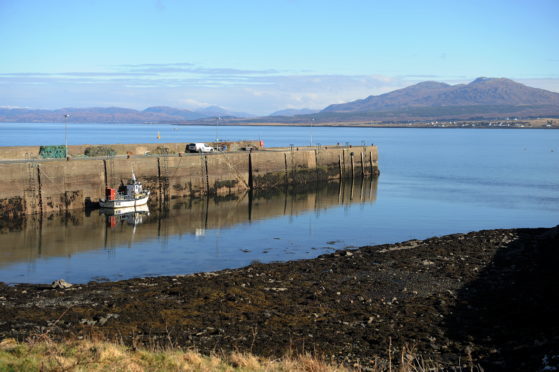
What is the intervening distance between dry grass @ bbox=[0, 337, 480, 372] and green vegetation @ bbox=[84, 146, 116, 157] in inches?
1626

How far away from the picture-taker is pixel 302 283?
24078 mm

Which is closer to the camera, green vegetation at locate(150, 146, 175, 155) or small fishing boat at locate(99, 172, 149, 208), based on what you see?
small fishing boat at locate(99, 172, 149, 208)

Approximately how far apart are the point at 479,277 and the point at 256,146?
50732 mm

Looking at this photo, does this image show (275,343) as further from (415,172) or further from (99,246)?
(415,172)

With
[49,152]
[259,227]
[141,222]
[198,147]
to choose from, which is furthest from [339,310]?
[198,147]

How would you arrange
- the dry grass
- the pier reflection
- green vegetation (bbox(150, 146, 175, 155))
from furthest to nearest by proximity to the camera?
1. green vegetation (bbox(150, 146, 175, 155))
2. the pier reflection
3. the dry grass

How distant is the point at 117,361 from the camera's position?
12.6m

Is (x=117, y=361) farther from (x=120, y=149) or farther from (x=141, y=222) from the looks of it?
(x=120, y=149)

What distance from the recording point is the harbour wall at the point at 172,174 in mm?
44375

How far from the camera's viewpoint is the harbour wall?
44.4 m

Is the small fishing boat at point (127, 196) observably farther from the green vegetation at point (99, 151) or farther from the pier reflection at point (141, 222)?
the green vegetation at point (99, 151)

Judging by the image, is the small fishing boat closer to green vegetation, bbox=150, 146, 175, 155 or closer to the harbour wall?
the harbour wall

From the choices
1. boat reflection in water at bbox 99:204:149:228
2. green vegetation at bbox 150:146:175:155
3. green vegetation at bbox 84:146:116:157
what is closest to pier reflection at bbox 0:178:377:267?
boat reflection in water at bbox 99:204:149:228

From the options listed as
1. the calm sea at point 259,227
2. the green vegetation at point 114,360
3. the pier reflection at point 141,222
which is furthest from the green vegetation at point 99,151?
the green vegetation at point 114,360
